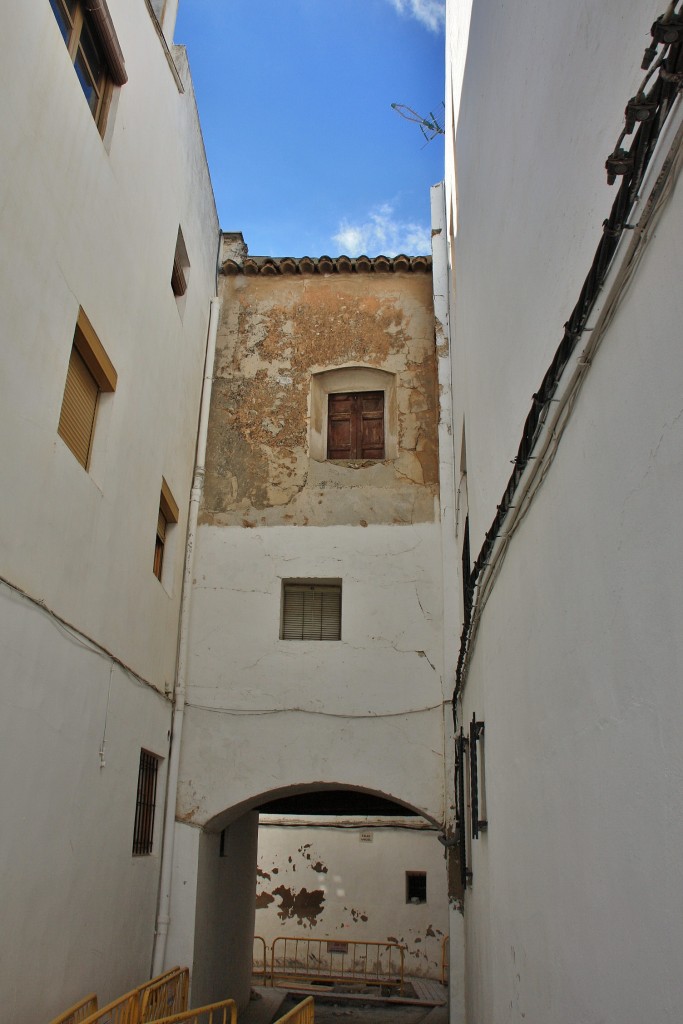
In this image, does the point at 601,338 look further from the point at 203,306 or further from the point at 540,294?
the point at 203,306

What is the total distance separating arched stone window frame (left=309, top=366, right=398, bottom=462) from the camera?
34.8 feet

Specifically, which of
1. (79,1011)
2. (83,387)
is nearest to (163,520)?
(83,387)

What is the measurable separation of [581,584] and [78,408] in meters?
4.84

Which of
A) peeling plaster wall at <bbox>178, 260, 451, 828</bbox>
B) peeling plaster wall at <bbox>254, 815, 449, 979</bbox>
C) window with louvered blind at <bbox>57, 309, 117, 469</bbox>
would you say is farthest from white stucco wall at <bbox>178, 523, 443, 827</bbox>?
peeling plaster wall at <bbox>254, 815, 449, 979</bbox>

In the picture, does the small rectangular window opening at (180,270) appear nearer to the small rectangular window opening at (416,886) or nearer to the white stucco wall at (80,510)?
the white stucco wall at (80,510)

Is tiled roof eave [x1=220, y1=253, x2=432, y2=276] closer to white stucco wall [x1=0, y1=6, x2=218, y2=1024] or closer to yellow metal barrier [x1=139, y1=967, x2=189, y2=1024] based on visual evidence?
white stucco wall [x1=0, y1=6, x2=218, y2=1024]

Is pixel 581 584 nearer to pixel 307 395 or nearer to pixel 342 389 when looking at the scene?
pixel 307 395

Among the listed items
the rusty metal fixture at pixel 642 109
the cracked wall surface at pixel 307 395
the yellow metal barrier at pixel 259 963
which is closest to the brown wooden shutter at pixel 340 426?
the cracked wall surface at pixel 307 395

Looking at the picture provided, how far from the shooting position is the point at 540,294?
3582mm

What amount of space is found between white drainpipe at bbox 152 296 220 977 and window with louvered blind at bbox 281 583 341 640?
115cm

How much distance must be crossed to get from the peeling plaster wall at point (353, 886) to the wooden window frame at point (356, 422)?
819 cm

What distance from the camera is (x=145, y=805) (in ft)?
26.3

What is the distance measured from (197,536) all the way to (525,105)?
6.77m

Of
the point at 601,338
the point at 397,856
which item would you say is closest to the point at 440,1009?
the point at 397,856
